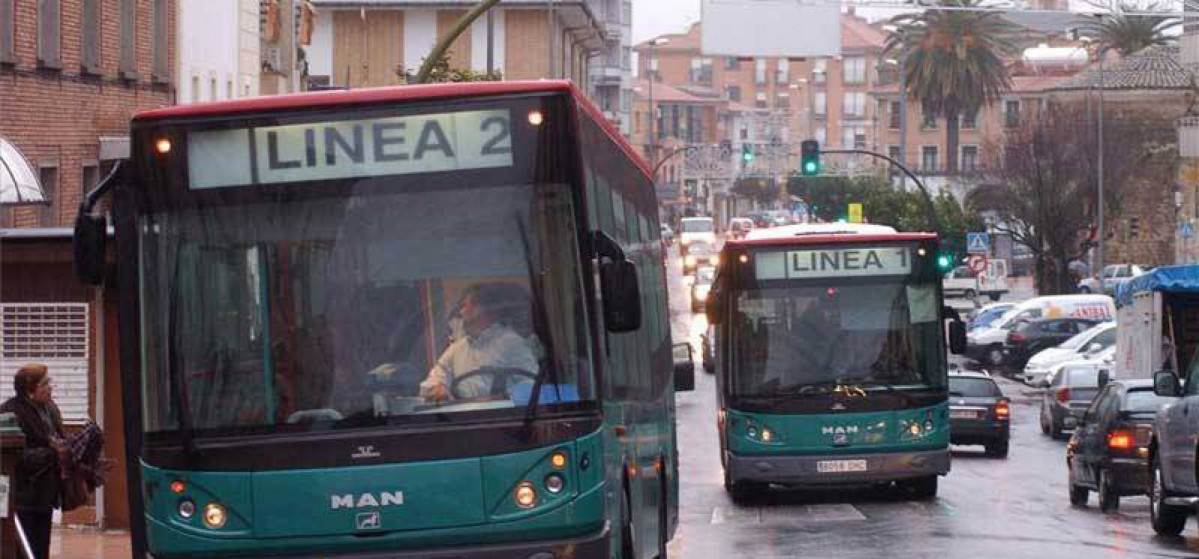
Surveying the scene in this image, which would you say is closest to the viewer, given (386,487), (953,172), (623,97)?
(386,487)

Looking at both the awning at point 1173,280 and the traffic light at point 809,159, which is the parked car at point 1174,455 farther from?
the traffic light at point 809,159

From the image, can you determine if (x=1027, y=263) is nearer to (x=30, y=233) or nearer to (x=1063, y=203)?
(x=1063, y=203)

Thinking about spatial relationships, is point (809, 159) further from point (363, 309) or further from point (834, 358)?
point (363, 309)

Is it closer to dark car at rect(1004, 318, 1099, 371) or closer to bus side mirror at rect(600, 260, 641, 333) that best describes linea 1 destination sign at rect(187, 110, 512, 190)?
bus side mirror at rect(600, 260, 641, 333)

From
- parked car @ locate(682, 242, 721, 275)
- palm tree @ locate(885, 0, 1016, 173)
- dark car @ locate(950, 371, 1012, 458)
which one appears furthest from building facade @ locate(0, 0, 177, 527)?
parked car @ locate(682, 242, 721, 275)

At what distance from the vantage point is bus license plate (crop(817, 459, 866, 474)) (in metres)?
26.0

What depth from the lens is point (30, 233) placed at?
20156mm

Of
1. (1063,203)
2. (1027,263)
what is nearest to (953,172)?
(1027,263)

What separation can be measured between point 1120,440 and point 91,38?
16.0m

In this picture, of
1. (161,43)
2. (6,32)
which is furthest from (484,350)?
(161,43)

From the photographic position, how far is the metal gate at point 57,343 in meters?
21.2

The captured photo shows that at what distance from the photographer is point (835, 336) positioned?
26.1 m

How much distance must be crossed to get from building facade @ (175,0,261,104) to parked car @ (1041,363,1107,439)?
15663 millimetres

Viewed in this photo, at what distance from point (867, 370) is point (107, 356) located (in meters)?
8.69
